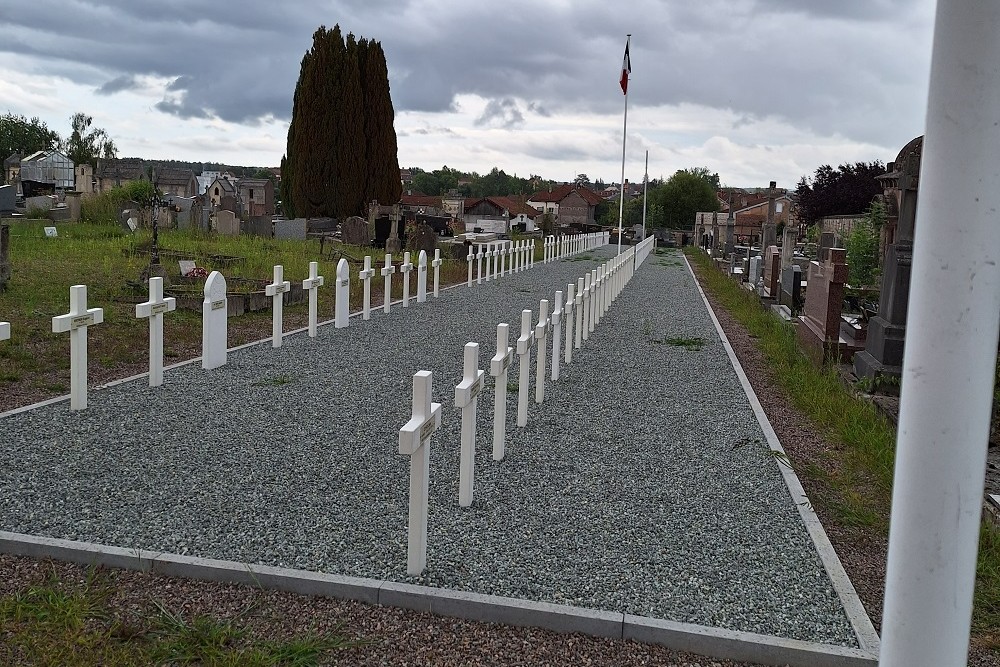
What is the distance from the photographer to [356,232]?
28656mm

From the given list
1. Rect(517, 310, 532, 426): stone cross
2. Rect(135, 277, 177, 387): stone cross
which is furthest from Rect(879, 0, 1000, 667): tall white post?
Rect(135, 277, 177, 387): stone cross

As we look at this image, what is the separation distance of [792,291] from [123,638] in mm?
13661

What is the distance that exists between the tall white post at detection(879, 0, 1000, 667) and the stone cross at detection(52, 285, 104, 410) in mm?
6201

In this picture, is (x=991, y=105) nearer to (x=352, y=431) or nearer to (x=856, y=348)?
(x=352, y=431)

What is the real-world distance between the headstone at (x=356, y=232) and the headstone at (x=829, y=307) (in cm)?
1877

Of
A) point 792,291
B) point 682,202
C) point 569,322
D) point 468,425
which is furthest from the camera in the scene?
point 682,202

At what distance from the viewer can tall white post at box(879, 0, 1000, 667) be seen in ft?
6.14

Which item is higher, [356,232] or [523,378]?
[356,232]

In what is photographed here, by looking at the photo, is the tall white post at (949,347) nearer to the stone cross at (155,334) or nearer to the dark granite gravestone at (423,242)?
the stone cross at (155,334)

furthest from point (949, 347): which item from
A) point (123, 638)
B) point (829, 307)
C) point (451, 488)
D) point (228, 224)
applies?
point (228, 224)

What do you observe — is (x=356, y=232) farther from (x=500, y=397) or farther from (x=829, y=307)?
(x=500, y=397)

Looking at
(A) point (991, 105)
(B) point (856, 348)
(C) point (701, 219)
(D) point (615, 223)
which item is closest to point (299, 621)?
(A) point (991, 105)

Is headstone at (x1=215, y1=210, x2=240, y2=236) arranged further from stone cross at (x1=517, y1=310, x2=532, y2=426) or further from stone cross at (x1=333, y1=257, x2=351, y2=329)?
stone cross at (x1=517, y1=310, x2=532, y2=426)

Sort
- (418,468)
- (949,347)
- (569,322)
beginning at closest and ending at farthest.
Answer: (949,347)
(418,468)
(569,322)
